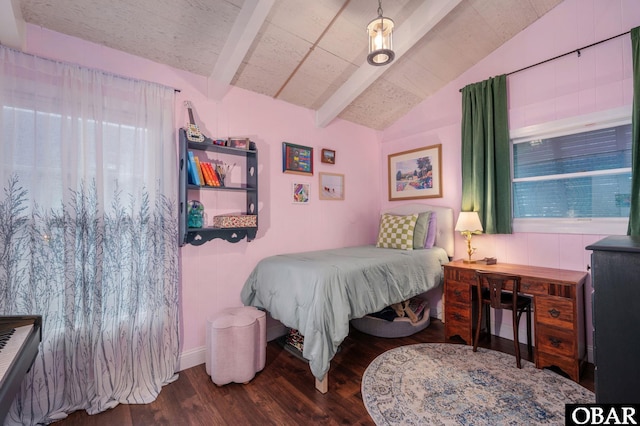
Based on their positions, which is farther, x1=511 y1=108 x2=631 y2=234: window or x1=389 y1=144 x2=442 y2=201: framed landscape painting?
x1=389 y1=144 x2=442 y2=201: framed landscape painting

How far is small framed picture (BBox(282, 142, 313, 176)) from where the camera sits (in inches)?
112

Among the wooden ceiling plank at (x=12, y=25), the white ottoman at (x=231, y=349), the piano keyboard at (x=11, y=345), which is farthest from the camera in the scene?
the white ottoman at (x=231, y=349)

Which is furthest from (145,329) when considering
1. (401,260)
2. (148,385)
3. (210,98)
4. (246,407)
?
(401,260)

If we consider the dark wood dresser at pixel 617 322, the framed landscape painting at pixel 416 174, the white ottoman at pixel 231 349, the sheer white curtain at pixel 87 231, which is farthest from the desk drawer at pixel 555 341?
the sheer white curtain at pixel 87 231

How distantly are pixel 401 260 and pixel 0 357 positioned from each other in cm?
237

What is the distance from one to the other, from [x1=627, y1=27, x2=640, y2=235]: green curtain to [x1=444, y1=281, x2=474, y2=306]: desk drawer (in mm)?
1179

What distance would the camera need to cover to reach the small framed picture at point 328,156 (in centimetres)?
317

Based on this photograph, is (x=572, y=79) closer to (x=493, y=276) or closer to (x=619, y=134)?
(x=619, y=134)

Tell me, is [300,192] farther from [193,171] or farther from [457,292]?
[457,292]

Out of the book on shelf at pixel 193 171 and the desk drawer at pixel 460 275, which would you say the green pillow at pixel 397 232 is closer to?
the desk drawer at pixel 460 275

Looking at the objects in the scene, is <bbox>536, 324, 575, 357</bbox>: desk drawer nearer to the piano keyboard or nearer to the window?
the window

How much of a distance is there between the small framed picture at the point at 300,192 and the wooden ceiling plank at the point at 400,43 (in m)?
0.75

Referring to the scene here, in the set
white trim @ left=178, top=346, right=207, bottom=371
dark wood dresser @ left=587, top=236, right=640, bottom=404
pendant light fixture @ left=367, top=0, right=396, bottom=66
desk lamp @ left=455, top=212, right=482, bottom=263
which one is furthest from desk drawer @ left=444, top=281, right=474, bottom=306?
white trim @ left=178, top=346, right=207, bottom=371

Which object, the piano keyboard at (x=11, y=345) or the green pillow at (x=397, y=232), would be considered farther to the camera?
the green pillow at (x=397, y=232)
